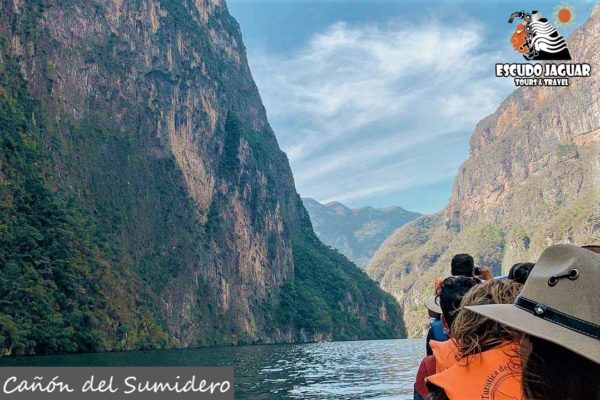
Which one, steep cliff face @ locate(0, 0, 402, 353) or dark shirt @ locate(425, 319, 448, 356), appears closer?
dark shirt @ locate(425, 319, 448, 356)

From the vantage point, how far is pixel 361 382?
2331 centimetres

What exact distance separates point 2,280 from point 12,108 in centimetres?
2467

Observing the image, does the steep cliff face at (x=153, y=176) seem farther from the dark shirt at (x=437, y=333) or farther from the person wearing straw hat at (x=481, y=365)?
the person wearing straw hat at (x=481, y=365)

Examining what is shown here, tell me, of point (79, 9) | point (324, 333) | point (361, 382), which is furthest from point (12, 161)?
point (324, 333)

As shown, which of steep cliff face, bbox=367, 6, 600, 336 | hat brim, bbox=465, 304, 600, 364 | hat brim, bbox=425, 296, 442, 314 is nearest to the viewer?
hat brim, bbox=465, 304, 600, 364

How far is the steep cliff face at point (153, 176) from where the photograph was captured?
67.5 metres

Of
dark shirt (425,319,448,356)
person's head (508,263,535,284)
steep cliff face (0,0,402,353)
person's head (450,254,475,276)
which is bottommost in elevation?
dark shirt (425,319,448,356)

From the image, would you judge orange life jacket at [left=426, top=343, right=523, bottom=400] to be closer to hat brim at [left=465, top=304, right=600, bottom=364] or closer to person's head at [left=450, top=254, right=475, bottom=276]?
hat brim at [left=465, top=304, right=600, bottom=364]

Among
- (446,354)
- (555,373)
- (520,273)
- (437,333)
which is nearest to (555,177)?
(437,333)

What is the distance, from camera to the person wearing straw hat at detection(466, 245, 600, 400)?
1.40 meters

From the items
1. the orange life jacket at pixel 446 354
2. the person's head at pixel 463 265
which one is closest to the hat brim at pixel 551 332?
the orange life jacket at pixel 446 354

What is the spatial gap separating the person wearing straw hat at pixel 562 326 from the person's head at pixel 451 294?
2.17 m

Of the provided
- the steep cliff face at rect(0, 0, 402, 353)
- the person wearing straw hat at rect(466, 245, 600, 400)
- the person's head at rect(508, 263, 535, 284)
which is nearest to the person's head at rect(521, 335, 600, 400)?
the person wearing straw hat at rect(466, 245, 600, 400)

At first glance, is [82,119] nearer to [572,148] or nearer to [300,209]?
[300,209]
